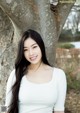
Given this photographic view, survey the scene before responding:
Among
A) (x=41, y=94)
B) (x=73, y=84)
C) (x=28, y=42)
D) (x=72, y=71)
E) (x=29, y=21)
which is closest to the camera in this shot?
(x=41, y=94)

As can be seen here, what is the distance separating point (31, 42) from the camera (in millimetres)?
2562

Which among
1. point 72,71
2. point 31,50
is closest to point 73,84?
point 72,71

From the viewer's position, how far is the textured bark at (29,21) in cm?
361

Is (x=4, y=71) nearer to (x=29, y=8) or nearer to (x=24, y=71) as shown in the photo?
(x=29, y=8)

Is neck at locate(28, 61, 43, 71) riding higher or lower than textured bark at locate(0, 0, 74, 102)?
lower

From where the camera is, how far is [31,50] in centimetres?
255

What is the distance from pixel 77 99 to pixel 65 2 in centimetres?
357

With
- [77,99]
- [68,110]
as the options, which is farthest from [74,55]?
[68,110]

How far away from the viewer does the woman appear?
247 centimetres

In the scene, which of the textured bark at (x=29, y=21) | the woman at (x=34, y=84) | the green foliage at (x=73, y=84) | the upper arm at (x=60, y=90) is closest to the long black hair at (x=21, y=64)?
the woman at (x=34, y=84)

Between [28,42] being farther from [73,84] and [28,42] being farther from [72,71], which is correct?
[72,71]

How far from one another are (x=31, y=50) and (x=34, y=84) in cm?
25

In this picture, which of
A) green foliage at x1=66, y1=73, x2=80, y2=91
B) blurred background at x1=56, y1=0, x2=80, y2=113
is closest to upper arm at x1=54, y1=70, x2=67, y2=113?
blurred background at x1=56, y1=0, x2=80, y2=113

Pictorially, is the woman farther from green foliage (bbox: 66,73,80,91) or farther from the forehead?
green foliage (bbox: 66,73,80,91)
